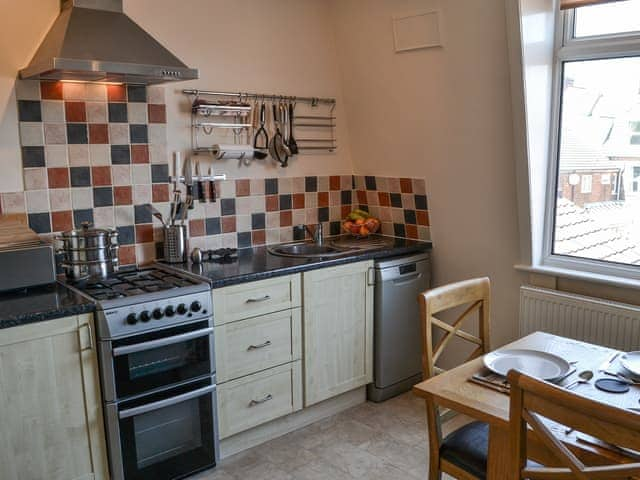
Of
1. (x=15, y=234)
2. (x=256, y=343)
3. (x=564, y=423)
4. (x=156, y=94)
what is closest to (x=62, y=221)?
(x=15, y=234)

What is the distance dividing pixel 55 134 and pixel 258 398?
1505 mm

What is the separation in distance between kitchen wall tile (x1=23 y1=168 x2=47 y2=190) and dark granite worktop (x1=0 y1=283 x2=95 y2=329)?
1.53 feet

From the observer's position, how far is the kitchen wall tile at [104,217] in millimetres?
2777

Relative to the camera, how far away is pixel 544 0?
2717 millimetres

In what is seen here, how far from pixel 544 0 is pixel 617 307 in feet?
4.67

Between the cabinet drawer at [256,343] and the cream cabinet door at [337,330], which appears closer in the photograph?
the cabinet drawer at [256,343]

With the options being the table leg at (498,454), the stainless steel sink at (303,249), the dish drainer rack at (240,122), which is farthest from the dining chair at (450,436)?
the dish drainer rack at (240,122)

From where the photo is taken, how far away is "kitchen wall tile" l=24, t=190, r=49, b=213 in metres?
2.58

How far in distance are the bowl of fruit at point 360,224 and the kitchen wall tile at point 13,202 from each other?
1811 mm

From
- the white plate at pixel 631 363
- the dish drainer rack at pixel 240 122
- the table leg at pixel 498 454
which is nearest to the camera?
the table leg at pixel 498 454

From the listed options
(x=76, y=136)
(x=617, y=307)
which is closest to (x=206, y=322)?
(x=76, y=136)

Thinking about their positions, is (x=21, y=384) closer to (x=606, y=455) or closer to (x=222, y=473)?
(x=222, y=473)

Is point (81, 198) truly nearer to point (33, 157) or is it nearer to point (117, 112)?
point (33, 157)

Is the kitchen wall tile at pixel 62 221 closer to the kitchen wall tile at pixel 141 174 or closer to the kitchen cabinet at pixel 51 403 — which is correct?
the kitchen wall tile at pixel 141 174
